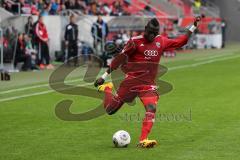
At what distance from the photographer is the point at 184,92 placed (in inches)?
792

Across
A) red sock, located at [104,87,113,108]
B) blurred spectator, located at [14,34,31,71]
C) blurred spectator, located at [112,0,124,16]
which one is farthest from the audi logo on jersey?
blurred spectator, located at [112,0,124,16]

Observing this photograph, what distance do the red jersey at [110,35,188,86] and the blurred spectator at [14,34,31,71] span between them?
16290mm

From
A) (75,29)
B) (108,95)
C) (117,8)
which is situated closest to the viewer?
(108,95)

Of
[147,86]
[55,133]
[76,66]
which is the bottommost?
[76,66]

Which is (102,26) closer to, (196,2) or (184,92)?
(184,92)

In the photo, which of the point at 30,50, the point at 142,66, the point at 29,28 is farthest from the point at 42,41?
the point at 142,66

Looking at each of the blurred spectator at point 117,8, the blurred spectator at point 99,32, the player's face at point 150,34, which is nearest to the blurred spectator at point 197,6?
the blurred spectator at point 117,8

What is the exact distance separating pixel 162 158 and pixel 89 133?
2848mm

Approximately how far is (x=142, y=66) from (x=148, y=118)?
94cm

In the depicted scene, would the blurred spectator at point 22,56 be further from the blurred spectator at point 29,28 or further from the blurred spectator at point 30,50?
the blurred spectator at point 29,28

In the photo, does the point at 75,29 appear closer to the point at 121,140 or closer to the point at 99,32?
the point at 99,32

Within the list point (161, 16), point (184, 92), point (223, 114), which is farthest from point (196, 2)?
point (223, 114)

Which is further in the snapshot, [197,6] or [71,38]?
[197,6]

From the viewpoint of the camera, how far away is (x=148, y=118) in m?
11.3
